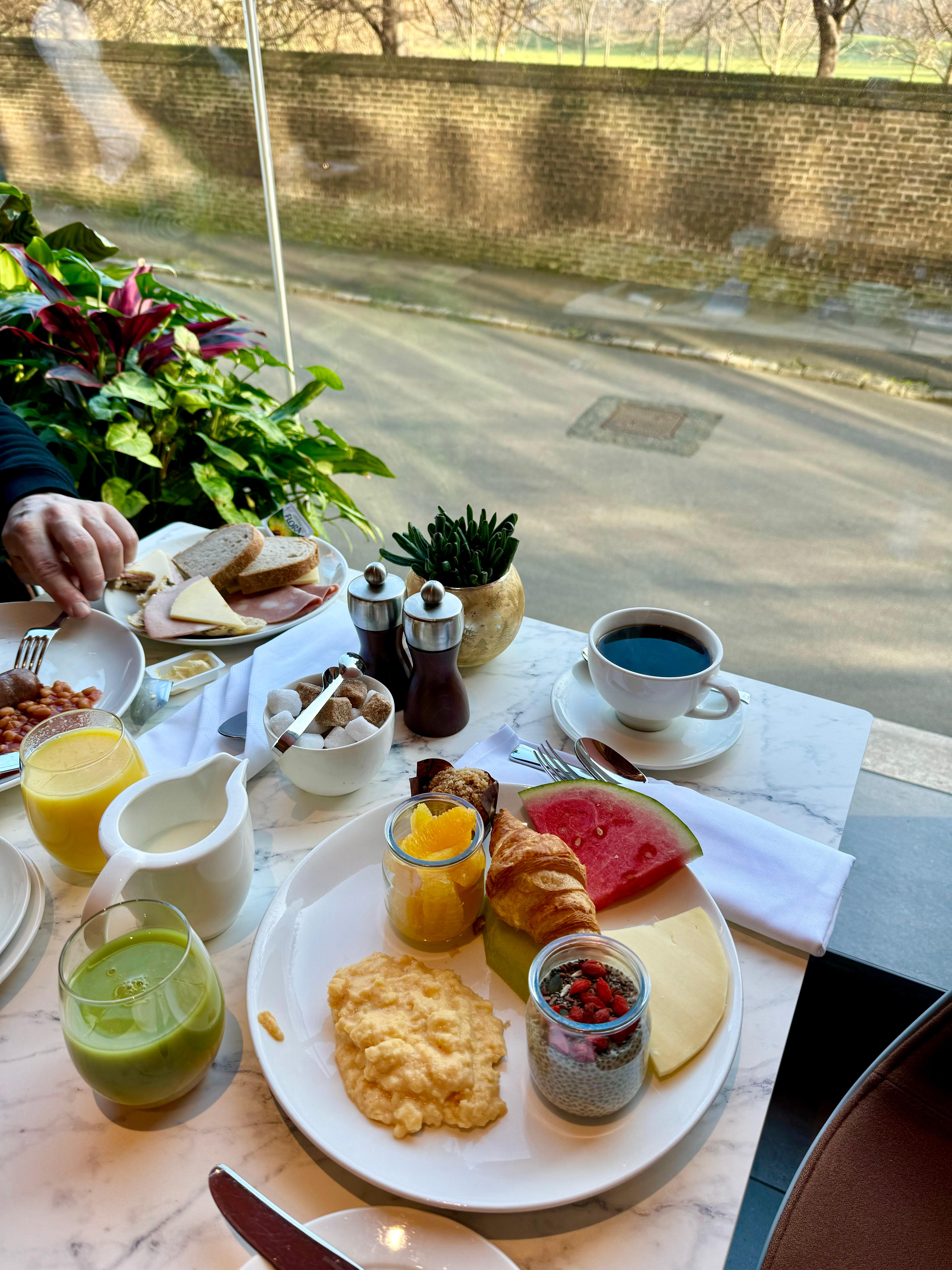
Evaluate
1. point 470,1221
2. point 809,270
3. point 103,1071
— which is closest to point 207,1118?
point 103,1071

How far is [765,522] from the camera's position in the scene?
2416mm

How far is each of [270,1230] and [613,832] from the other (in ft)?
1.56

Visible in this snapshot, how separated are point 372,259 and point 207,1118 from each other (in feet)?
8.02

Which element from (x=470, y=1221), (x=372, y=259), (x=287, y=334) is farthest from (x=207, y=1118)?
(x=287, y=334)

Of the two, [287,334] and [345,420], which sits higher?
[287,334]

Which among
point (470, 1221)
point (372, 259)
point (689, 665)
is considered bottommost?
point (470, 1221)

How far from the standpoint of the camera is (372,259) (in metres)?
2.57

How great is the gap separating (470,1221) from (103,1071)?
1.02ft


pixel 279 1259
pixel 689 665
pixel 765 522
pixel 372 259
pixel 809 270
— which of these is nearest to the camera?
pixel 279 1259

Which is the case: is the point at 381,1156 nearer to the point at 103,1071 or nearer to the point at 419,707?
the point at 103,1071

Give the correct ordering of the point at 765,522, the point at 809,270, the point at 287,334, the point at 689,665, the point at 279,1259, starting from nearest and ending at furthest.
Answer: the point at 279,1259
the point at 689,665
the point at 809,270
the point at 765,522
the point at 287,334

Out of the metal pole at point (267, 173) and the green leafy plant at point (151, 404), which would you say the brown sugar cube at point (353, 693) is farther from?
the metal pole at point (267, 173)

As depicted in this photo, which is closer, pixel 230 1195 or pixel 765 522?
pixel 230 1195

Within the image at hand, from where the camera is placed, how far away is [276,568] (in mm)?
1389
